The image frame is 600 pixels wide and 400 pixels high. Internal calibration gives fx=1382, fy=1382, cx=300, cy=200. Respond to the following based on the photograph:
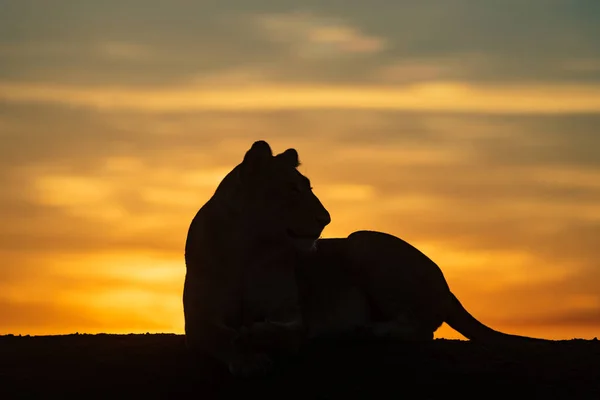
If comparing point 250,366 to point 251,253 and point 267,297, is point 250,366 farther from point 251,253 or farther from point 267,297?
point 251,253

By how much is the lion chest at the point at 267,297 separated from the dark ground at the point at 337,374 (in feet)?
1.90

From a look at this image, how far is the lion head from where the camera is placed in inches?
582

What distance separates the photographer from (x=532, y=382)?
1480 cm

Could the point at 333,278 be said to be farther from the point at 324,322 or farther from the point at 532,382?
the point at 532,382

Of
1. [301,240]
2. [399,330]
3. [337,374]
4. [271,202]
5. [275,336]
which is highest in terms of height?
[271,202]

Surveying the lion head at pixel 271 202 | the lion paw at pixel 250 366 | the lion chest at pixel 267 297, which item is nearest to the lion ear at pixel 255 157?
the lion head at pixel 271 202

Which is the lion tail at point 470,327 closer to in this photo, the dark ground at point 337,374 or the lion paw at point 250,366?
the dark ground at point 337,374

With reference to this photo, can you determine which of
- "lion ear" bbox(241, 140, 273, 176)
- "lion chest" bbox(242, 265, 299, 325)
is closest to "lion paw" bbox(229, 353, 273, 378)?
"lion chest" bbox(242, 265, 299, 325)

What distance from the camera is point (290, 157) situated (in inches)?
595

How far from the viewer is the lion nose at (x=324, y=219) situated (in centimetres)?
1482

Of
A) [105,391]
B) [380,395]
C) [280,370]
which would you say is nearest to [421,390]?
[380,395]

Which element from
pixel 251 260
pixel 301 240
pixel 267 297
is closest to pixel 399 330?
pixel 301 240

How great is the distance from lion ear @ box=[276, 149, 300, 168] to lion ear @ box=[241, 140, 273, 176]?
0.28m

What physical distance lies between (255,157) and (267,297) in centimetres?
150
